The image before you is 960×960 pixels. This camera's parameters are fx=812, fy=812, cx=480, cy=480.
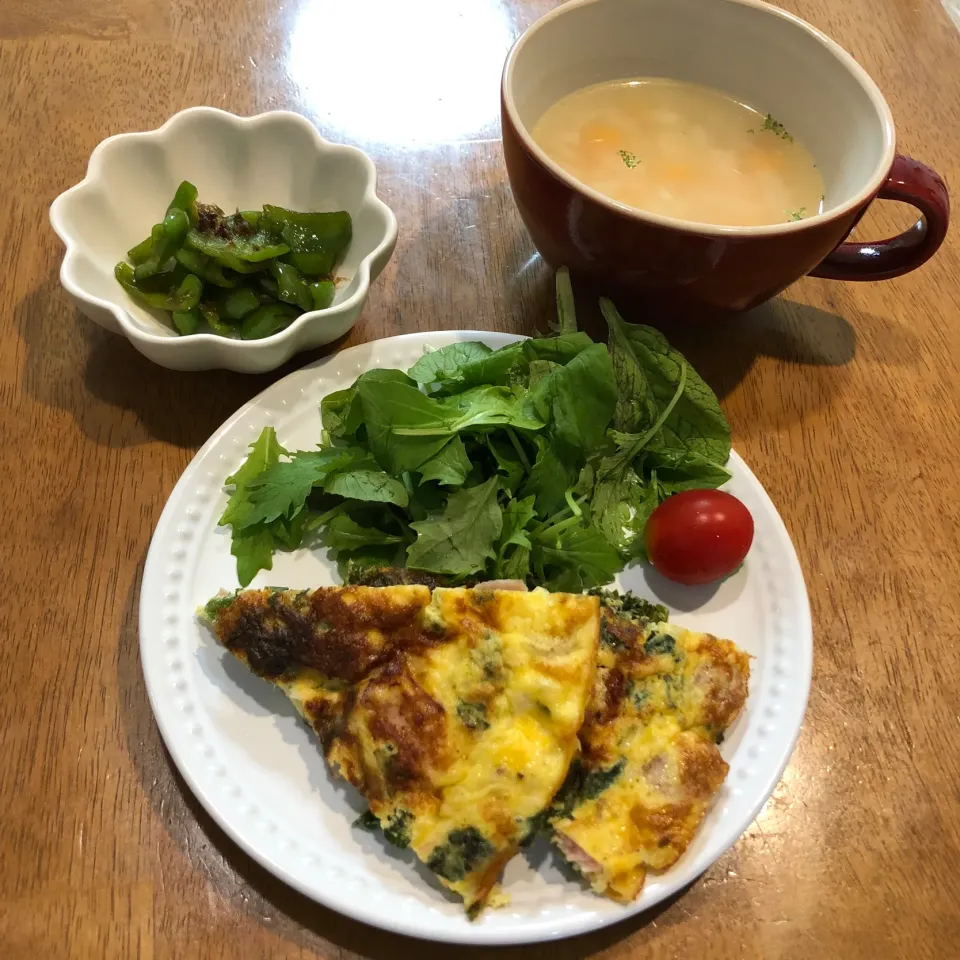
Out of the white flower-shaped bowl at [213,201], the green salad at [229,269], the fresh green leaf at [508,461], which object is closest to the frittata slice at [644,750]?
the fresh green leaf at [508,461]

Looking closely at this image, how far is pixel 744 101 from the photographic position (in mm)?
1919

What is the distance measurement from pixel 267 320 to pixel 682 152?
1009 mm

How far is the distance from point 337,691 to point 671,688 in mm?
560

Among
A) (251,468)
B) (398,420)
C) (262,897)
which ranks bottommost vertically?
(262,897)

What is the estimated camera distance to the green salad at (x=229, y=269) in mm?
1749

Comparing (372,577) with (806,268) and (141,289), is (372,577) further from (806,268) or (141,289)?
(806,268)

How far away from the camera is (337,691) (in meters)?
1.36

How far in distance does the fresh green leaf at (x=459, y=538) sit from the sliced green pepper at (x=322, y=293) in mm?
608

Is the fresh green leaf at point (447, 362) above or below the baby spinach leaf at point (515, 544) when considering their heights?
above

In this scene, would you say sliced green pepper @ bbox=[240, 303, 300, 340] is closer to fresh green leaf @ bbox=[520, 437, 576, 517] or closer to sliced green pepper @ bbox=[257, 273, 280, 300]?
sliced green pepper @ bbox=[257, 273, 280, 300]

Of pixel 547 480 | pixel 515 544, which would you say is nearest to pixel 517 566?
pixel 515 544

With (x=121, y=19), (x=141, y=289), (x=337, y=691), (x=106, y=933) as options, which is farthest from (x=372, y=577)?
(x=121, y=19)

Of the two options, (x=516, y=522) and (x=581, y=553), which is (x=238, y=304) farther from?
(x=581, y=553)

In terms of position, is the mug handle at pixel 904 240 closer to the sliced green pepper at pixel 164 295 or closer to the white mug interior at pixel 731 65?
the white mug interior at pixel 731 65
